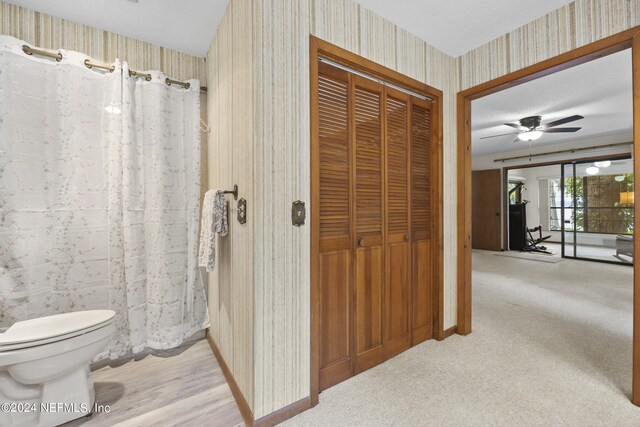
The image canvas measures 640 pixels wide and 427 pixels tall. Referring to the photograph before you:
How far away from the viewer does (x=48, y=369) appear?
1310 mm

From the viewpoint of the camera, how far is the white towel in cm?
167

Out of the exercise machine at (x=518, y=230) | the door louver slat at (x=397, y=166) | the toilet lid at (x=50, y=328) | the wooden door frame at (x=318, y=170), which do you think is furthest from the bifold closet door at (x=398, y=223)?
the exercise machine at (x=518, y=230)

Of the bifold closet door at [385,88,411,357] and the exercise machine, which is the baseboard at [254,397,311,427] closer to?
the bifold closet door at [385,88,411,357]

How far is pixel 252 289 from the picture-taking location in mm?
1334

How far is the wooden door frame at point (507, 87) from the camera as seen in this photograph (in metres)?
1.51

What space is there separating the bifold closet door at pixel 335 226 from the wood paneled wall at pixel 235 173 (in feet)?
1.45

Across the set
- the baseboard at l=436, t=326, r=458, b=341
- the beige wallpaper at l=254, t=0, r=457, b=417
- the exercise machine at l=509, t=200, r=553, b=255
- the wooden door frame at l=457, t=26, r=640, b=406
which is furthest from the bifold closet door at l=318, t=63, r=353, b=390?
the exercise machine at l=509, t=200, r=553, b=255

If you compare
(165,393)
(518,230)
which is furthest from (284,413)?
(518,230)

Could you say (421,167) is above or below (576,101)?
below

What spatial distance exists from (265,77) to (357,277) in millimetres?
1323

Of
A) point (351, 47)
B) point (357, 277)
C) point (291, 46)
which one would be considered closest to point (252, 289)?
point (357, 277)

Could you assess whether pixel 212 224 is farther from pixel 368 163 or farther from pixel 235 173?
pixel 368 163

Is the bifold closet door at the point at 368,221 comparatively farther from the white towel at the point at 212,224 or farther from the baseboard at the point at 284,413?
the white towel at the point at 212,224

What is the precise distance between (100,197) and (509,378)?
10.3ft
